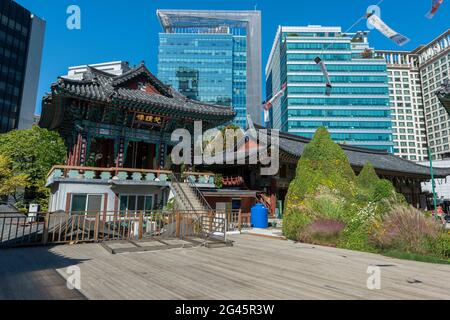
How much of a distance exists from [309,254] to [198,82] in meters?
96.3

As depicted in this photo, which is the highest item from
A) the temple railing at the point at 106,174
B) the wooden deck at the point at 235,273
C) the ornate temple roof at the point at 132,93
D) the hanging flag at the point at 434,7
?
the hanging flag at the point at 434,7

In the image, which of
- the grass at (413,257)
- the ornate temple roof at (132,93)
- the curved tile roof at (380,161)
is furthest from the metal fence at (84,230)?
the curved tile roof at (380,161)

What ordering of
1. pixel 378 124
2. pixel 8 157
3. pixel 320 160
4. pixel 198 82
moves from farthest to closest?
1. pixel 198 82
2. pixel 378 124
3. pixel 8 157
4. pixel 320 160

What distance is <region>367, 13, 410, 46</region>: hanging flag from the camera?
16875 mm

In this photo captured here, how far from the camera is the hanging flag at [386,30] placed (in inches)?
664

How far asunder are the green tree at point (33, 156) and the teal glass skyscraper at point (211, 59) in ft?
234

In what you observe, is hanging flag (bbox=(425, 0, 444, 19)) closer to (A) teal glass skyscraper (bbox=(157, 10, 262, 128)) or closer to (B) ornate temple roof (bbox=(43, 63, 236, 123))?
(B) ornate temple roof (bbox=(43, 63, 236, 123))

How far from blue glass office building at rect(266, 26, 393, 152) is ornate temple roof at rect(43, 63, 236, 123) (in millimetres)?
68187

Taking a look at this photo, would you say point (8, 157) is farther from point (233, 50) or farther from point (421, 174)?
point (233, 50)

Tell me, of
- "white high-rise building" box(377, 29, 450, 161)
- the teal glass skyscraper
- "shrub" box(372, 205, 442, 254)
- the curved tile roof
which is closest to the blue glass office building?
the teal glass skyscraper

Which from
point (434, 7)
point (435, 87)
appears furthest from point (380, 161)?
point (435, 87)

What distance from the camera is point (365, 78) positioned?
86.7 m

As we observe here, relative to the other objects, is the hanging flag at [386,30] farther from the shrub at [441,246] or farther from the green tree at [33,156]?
the green tree at [33,156]
